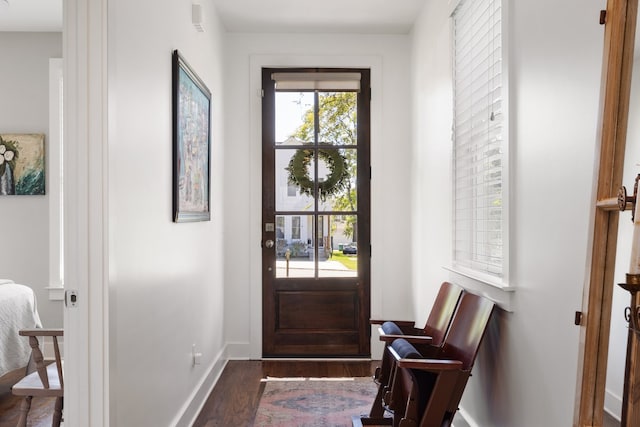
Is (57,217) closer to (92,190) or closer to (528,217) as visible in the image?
(92,190)

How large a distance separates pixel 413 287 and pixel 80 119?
291cm

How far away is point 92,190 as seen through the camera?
172 cm

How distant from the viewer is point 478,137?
100 inches

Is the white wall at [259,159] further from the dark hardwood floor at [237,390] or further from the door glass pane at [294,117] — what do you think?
the dark hardwood floor at [237,390]

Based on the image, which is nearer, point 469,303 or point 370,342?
point 469,303

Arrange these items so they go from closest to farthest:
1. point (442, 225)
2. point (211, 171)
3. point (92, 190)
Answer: point (92, 190) → point (442, 225) → point (211, 171)

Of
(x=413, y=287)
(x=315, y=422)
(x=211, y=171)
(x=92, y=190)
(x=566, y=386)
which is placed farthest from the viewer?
(x=413, y=287)

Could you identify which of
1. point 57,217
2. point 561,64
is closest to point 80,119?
point 561,64

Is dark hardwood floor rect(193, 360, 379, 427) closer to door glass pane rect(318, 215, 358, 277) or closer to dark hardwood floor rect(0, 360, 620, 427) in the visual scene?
dark hardwood floor rect(0, 360, 620, 427)

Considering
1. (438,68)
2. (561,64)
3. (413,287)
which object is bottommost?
(413,287)

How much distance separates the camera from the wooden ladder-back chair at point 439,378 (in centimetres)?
204

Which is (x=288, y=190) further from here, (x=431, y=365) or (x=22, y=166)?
(x=431, y=365)

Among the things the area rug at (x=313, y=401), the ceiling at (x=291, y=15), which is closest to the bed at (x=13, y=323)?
the area rug at (x=313, y=401)

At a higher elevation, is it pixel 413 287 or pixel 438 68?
pixel 438 68
